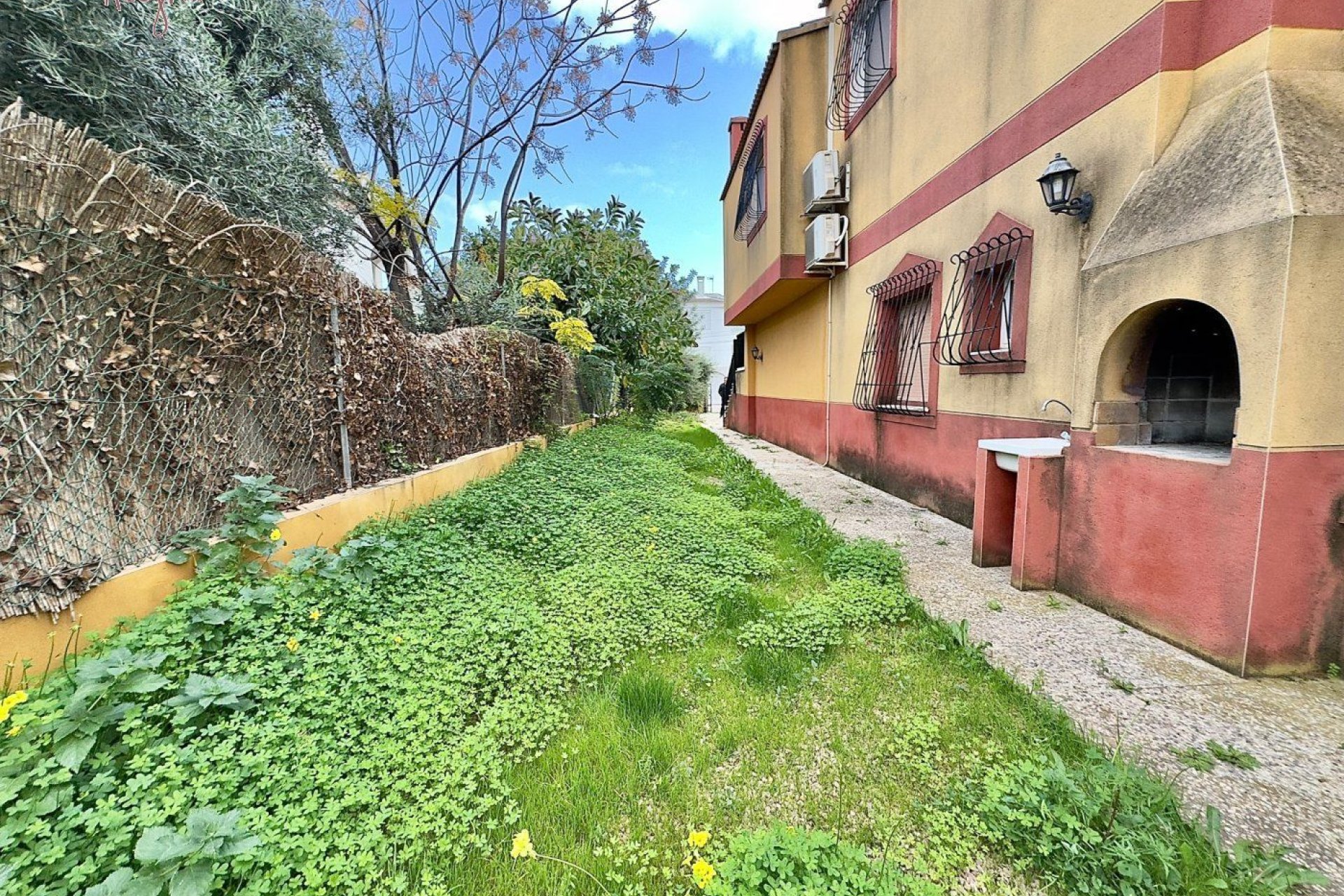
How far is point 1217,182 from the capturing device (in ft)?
7.77

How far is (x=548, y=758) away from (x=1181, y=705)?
8.52 ft

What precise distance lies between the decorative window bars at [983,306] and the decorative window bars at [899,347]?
1.41ft

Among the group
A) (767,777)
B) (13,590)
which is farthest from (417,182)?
(767,777)

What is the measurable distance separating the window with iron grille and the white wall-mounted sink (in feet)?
23.5

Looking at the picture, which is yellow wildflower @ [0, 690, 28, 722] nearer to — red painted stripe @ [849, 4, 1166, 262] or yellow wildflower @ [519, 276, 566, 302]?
red painted stripe @ [849, 4, 1166, 262]

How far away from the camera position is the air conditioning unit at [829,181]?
23.7 ft

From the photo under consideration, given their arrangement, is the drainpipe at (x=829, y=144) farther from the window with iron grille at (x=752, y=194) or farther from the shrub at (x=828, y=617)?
the shrub at (x=828, y=617)

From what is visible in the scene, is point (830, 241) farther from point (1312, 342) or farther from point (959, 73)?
point (1312, 342)

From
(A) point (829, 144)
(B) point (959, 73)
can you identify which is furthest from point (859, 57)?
(B) point (959, 73)

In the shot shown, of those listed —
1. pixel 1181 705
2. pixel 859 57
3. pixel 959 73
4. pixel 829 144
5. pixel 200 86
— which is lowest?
pixel 1181 705

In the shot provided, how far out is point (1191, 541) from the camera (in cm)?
243

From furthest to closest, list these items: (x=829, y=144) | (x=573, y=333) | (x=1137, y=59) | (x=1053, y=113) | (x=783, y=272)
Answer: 1. (x=573, y=333)
2. (x=783, y=272)
3. (x=829, y=144)
4. (x=1053, y=113)
5. (x=1137, y=59)

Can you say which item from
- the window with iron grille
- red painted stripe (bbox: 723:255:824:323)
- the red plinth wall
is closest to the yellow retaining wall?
the red plinth wall

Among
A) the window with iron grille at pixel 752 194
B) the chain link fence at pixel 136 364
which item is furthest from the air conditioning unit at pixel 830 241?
the chain link fence at pixel 136 364
